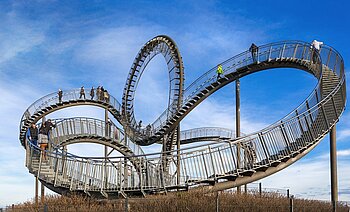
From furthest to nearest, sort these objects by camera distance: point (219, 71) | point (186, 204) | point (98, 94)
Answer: point (98, 94), point (219, 71), point (186, 204)

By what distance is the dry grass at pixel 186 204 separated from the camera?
1645 centimetres

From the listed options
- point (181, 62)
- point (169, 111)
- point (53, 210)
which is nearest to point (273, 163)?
point (53, 210)

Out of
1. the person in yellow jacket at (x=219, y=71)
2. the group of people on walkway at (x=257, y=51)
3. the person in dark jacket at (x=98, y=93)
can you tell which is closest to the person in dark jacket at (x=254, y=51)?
the group of people on walkway at (x=257, y=51)

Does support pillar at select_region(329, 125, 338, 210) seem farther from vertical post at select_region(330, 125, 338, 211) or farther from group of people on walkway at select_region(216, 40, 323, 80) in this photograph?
group of people on walkway at select_region(216, 40, 323, 80)

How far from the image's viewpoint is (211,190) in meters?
18.1

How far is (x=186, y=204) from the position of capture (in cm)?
1661

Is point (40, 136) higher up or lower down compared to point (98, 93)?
lower down

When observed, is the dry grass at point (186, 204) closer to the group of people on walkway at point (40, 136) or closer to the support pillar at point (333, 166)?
the support pillar at point (333, 166)

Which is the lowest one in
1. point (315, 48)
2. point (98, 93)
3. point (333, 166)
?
point (333, 166)

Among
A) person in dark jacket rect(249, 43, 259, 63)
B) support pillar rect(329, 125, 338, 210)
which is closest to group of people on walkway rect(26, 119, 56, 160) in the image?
person in dark jacket rect(249, 43, 259, 63)

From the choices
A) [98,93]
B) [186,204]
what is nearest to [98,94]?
[98,93]

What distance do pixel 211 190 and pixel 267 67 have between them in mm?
9909

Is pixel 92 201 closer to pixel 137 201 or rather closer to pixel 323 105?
pixel 137 201

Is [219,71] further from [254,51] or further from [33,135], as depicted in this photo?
[33,135]
